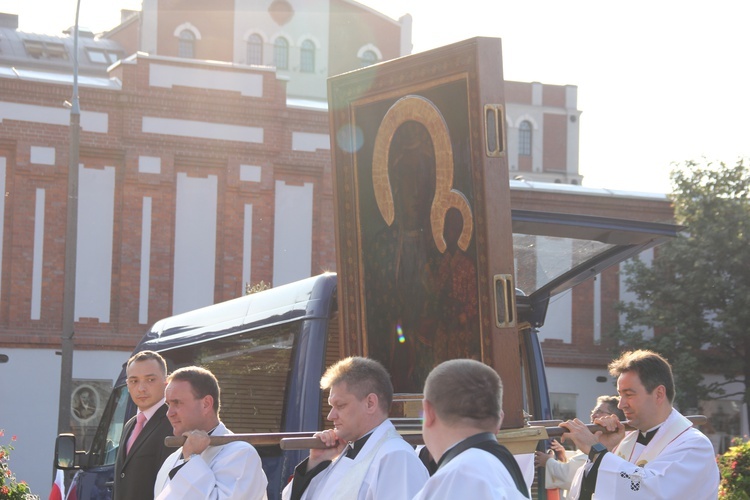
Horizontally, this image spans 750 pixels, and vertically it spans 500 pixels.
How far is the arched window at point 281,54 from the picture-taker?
42.7 metres

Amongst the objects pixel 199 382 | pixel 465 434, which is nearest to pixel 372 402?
pixel 199 382

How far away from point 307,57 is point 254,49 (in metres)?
2.28

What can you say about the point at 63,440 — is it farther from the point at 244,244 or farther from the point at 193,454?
the point at 244,244

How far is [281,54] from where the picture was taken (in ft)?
141

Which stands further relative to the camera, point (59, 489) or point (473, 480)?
point (59, 489)

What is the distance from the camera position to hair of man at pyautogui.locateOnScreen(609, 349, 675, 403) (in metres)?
5.57

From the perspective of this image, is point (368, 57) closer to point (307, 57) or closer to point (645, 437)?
point (307, 57)

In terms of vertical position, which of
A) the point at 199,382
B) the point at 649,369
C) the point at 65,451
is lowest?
the point at 65,451

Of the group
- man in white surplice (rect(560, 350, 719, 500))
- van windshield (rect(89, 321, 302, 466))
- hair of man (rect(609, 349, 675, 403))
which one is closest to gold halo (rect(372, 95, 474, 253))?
hair of man (rect(609, 349, 675, 403))

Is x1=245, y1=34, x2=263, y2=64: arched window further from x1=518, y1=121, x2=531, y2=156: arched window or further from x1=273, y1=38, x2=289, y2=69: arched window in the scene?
x1=518, y1=121, x2=531, y2=156: arched window

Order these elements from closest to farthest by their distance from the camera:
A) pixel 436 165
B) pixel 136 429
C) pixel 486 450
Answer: pixel 486 450
pixel 436 165
pixel 136 429

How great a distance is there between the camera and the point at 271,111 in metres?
27.9

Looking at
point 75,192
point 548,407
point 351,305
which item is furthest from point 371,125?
point 75,192

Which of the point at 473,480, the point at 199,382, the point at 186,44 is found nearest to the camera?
the point at 473,480
